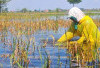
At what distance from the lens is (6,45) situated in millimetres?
9984

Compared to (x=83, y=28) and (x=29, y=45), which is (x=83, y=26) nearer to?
(x=83, y=28)

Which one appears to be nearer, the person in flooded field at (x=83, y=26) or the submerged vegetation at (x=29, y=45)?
the submerged vegetation at (x=29, y=45)

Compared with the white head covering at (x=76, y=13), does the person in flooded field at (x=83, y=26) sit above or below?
below

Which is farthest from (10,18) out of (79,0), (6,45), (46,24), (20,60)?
(79,0)

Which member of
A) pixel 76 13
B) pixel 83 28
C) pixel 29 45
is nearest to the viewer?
pixel 76 13

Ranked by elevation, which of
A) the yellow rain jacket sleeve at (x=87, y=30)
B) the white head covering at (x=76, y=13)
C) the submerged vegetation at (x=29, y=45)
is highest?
the white head covering at (x=76, y=13)

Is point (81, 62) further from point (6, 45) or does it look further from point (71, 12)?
point (6, 45)

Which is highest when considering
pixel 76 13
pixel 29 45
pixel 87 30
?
pixel 76 13

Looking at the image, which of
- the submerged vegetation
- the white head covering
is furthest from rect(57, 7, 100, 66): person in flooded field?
the submerged vegetation

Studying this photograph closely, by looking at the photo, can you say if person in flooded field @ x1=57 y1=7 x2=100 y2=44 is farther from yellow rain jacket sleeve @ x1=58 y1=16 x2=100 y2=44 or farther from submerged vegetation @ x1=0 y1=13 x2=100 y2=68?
submerged vegetation @ x1=0 y1=13 x2=100 y2=68

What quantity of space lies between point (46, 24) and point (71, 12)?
10261mm

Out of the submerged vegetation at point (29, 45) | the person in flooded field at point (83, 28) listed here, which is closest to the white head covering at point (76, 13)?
the person in flooded field at point (83, 28)

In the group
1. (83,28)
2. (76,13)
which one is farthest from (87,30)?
(76,13)

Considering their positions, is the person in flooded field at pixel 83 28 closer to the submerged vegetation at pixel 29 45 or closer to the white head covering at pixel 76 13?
the white head covering at pixel 76 13
